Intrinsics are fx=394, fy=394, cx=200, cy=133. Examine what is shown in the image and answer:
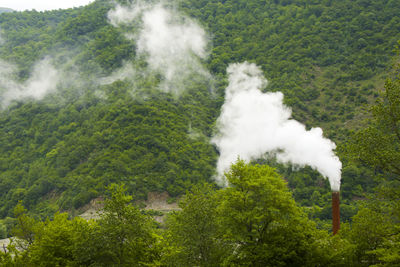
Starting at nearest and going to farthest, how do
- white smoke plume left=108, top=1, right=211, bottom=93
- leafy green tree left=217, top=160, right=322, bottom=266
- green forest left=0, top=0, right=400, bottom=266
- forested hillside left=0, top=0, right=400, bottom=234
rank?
1. leafy green tree left=217, top=160, right=322, bottom=266
2. green forest left=0, top=0, right=400, bottom=266
3. forested hillside left=0, top=0, right=400, bottom=234
4. white smoke plume left=108, top=1, right=211, bottom=93

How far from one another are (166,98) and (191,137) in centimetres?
1332

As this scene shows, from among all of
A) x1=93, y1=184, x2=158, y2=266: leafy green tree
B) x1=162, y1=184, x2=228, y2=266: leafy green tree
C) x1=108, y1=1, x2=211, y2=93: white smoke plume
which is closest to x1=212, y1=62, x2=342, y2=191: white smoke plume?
x1=108, y1=1, x2=211, y2=93: white smoke plume

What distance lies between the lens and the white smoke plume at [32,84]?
100 m

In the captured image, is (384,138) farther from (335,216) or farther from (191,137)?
(191,137)

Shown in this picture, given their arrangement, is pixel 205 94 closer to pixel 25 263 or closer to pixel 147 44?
pixel 147 44

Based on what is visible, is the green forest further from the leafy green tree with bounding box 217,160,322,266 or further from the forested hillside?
the forested hillside

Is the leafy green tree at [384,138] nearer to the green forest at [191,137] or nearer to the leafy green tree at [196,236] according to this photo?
the green forest at [191,137]

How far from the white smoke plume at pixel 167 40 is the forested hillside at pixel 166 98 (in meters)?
2.16

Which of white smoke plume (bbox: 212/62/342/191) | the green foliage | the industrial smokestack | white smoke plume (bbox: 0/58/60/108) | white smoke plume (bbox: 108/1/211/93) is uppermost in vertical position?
white smoke plume (bbox: 108/1/211/93)

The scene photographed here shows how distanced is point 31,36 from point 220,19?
60.0 m

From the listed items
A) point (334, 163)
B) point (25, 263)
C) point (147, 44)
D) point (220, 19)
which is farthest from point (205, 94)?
point (25, 263)

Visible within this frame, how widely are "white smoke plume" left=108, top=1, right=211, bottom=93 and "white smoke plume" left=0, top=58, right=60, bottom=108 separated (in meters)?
23.6

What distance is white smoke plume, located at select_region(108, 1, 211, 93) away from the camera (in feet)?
320

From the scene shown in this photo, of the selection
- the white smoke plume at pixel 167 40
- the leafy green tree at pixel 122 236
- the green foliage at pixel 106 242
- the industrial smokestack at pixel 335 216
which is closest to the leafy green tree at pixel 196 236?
the leafy green tree at pixel 122 236
